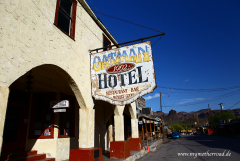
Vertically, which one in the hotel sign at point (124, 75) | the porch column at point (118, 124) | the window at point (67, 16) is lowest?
the porch column at point (118, 124)

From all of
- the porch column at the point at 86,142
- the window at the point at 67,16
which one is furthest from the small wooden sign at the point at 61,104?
the window at the point at 67,16

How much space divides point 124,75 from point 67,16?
3.13 meters

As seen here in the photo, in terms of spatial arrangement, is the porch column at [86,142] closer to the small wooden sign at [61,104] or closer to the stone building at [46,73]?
the stone building at [46,73]

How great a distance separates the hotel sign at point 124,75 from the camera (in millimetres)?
5199

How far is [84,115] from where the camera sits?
223 inches

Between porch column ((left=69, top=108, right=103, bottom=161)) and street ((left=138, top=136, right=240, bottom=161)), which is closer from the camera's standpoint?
porch column ((left=69, top=108, right=103, bottom=161))

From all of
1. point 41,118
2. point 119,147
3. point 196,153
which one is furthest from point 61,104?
point 196,153

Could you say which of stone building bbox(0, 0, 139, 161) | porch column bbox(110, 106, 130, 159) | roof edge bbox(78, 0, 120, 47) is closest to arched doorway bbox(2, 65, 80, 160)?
stone building bbox(0, 0, 139, 161)

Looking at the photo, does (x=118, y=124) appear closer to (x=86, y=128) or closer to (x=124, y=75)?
(x=86, y=128)

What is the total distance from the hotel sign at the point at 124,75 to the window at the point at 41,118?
8.89ft

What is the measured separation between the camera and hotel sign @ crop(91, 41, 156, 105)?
5199 millimetres

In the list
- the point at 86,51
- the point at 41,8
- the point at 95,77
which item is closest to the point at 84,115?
the point at 95,77

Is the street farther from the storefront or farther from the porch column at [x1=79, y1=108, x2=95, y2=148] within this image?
the porch column at [x1=79, y1=108, x2=95, y2=148]

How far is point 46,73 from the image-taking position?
18.2 ft
